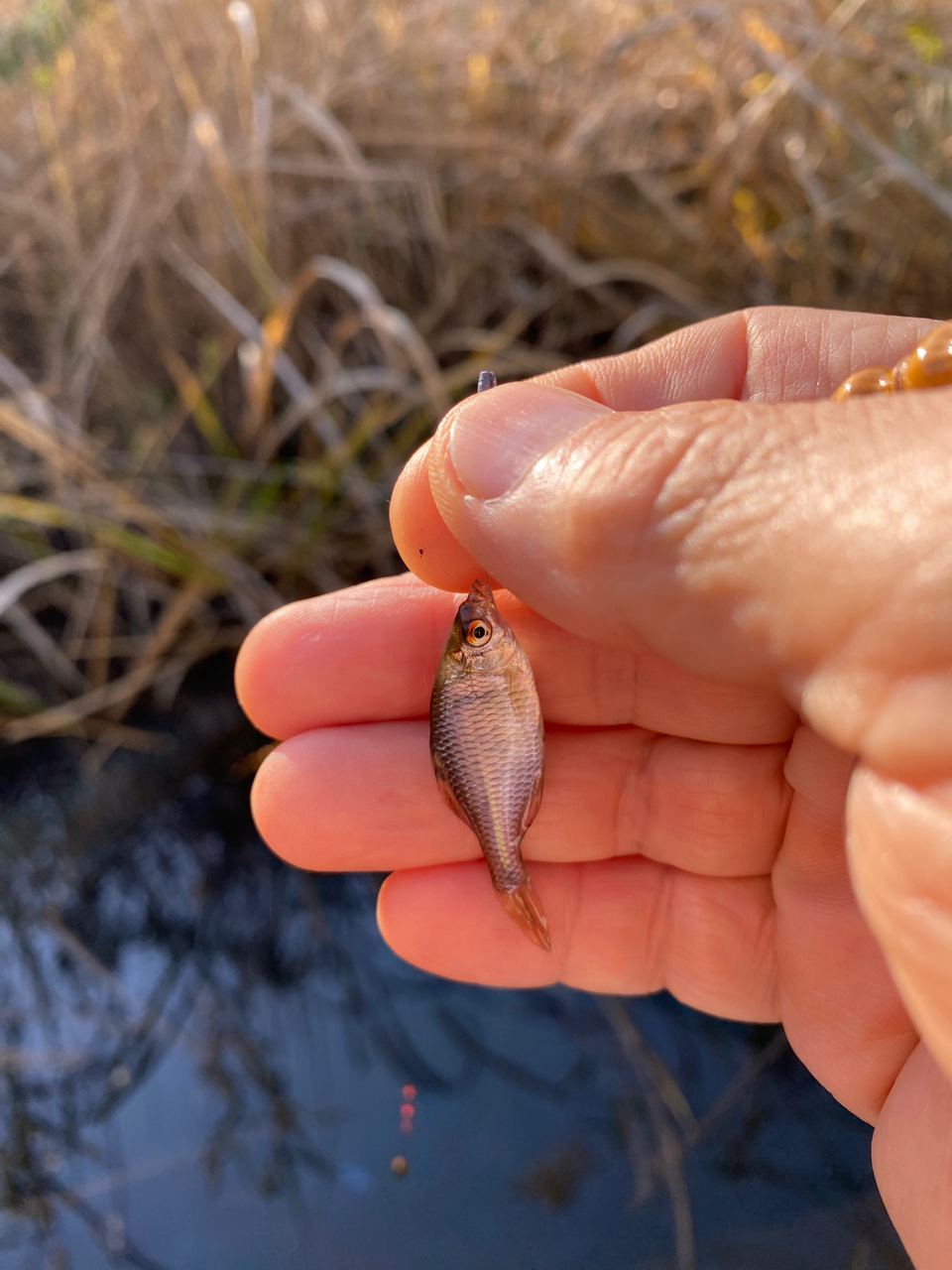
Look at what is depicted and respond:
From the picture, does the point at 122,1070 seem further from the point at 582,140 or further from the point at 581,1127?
the point at 582,140

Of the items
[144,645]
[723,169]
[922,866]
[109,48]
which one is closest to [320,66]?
[109,48]

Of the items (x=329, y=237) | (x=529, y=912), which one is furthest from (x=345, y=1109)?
(x=329, y=237)

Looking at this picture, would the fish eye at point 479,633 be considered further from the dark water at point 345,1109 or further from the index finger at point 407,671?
the dark water at point 345,1109

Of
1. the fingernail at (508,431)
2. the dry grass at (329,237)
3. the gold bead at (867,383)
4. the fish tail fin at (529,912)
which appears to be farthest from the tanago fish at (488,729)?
the dry grass at (329,237)

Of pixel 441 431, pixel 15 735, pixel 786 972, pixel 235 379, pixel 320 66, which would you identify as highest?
pixel 320 66

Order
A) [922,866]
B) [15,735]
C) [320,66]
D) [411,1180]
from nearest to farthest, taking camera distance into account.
Result: [922,866] → [411,1180] → [15,735] → [320,66]

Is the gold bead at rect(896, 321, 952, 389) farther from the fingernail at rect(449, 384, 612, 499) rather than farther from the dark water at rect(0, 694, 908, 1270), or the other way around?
the dark water at rect(0, 694, 908, 1270)

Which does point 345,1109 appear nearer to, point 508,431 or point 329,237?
point 508,431
